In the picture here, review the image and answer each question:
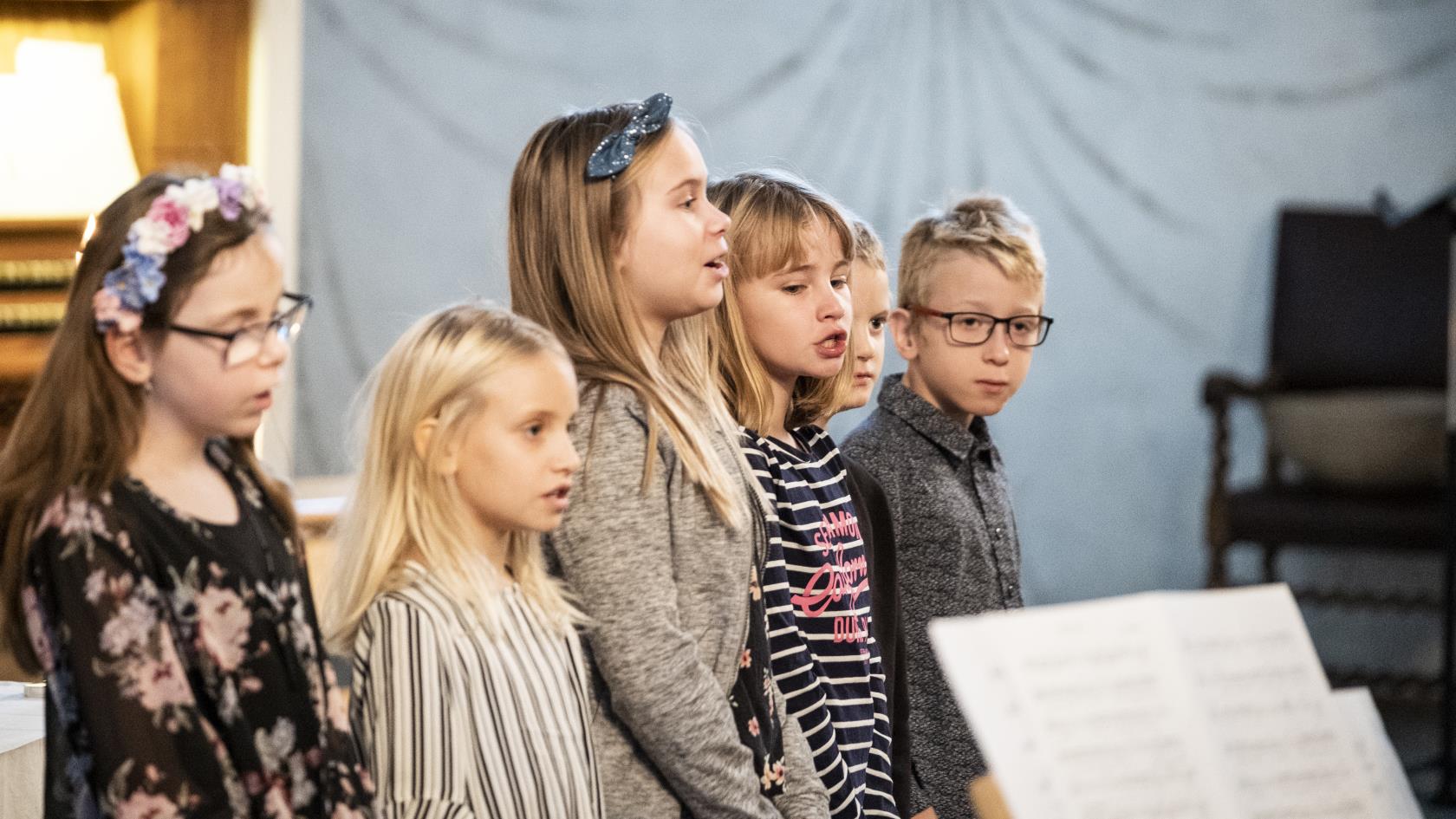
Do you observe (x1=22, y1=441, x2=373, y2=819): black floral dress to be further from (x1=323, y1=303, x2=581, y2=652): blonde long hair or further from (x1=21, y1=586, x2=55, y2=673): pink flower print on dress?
(x1=323, y1=303, x2=581, y2=652): blonde long hair

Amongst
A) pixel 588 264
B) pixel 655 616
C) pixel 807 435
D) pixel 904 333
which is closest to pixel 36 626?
pixel 655 616

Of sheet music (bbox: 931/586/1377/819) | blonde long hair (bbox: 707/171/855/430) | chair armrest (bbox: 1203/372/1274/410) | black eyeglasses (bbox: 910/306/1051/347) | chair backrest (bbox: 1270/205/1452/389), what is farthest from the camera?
chair backrest (bbox: 1270/205/1452/389)

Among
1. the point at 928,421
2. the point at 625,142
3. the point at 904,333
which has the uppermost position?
the point at 625,142

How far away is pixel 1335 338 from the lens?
15.9 ft

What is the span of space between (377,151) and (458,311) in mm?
3216

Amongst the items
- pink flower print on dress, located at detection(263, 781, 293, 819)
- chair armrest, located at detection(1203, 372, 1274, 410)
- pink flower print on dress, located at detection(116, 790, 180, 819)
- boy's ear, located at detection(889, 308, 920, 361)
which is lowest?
chair armrest, located at detection(1203, 372, 1274, 410)

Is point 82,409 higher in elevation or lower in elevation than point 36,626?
higher

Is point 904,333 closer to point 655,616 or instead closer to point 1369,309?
point 655,616

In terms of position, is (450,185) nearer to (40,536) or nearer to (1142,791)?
(40,536)

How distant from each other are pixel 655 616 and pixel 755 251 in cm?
55

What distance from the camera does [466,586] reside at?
4.91 ft

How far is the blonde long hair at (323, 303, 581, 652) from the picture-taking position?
150 centimetres

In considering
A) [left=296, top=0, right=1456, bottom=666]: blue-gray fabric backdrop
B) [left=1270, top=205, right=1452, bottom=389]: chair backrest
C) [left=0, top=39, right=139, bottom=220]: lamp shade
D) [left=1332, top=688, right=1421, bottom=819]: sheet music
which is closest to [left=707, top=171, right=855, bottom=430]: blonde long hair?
[left=1332, top=688, right=1421, bottom=819]: sheet music

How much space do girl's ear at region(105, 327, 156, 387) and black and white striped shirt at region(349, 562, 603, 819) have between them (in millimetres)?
299
